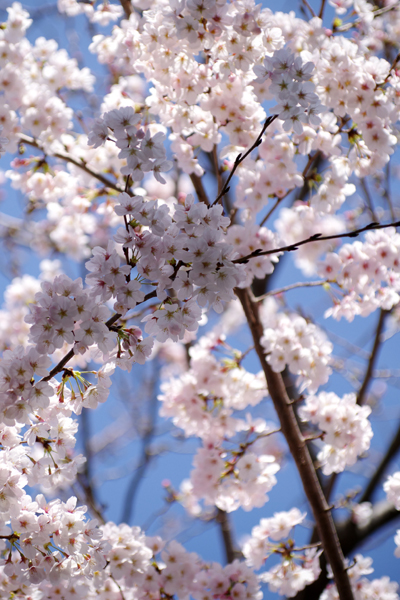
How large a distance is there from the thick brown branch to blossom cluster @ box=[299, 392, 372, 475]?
0.59 ft

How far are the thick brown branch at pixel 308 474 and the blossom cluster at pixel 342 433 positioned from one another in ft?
0.59

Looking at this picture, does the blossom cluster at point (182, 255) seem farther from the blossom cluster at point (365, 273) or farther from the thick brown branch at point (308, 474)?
the blossom cluster at point (365, 273)

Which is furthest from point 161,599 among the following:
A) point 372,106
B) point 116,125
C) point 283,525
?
point 372,106


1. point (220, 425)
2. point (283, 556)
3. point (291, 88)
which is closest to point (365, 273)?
point (220, 425)

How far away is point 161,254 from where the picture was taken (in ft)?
4.45

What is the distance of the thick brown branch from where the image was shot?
7.45 feet

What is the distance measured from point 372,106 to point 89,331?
1.69 metres

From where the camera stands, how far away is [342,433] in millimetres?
2533

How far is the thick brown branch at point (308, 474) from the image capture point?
89.4 inches

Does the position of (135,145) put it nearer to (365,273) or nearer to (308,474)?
(365,273)

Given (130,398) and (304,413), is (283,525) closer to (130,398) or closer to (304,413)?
(304,413)

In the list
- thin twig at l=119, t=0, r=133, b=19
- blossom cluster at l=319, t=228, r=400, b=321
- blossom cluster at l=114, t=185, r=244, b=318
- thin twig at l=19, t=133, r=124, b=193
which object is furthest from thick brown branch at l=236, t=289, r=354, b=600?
thin twig at l=119, t=0, r=133, b=19

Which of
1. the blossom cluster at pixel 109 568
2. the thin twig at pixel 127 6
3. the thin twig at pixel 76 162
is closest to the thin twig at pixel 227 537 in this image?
the blossom cluster at pixel 109 568

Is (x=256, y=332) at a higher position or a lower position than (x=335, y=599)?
higher
